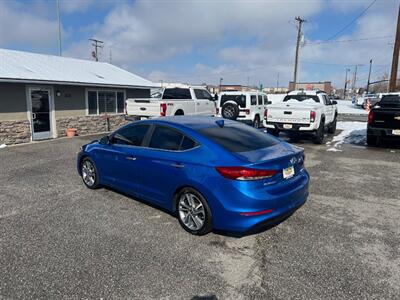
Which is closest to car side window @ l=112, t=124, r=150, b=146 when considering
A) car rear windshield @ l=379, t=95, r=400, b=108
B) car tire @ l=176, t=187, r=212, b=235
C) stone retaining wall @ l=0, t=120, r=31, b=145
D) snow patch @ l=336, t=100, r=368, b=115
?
car tire @ l=176, t=187, r=212, b=235

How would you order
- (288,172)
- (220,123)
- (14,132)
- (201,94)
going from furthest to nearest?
(201,94) < (14,132) < (220,123) < (288,172)

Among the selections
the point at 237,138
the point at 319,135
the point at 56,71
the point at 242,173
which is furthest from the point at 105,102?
the point at 242,173

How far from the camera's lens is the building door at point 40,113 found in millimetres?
13242

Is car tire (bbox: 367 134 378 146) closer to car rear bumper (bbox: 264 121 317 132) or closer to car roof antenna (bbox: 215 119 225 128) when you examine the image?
car rear bumper (bbox: 264 121 317 132)

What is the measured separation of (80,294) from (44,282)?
0.48m

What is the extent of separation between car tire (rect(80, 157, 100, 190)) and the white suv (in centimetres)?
1001

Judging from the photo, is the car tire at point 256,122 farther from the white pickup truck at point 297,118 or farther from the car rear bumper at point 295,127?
the car rear bumper at point 295,127

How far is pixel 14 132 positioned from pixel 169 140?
10294 millimetres

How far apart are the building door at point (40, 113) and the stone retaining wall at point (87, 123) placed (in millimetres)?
496

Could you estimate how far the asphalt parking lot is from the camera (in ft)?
10.6

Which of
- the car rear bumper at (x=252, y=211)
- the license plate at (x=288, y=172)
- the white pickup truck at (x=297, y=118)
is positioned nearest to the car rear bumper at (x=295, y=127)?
the white pickup truck at (x=297, y=118)

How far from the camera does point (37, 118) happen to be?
44.3 feet

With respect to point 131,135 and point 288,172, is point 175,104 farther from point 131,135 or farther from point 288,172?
point 288,172

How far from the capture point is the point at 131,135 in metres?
5.40
